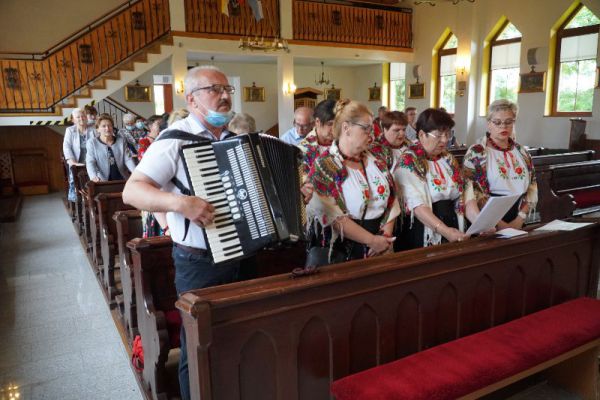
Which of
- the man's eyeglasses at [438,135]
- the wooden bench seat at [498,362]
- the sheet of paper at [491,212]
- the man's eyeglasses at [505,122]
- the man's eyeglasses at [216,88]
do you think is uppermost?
the man's eyeglasses at [216,88]

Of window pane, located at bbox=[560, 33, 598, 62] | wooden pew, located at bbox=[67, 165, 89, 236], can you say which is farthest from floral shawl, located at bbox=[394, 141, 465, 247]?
window pane, located at bbox=[560, 33, 598, 62]

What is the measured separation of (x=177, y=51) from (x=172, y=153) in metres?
8.70

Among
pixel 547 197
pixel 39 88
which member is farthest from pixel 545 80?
pixel 39 88

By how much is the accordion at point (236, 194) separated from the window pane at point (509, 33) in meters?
10.3

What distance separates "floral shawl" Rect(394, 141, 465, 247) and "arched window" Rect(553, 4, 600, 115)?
8.19 m

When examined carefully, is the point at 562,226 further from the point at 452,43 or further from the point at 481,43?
the point at 452,43

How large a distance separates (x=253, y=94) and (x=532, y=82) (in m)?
7.23

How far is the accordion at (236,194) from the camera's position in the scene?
1.54 meters

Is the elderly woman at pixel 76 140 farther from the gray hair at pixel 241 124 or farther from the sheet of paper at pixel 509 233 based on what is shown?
the sheet of paper at pixel 509 233

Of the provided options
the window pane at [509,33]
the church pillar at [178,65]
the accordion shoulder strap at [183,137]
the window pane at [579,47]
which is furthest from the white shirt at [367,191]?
the window pane at [509,33]

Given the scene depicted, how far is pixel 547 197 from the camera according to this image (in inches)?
183

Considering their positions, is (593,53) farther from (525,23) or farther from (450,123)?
(450,123)

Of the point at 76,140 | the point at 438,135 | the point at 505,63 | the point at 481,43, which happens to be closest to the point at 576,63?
the point at 505,63

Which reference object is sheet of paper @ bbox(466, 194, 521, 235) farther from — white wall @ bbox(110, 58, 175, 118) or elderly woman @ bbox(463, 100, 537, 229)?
white wall @ bbox(110, 58, 175, 118)
